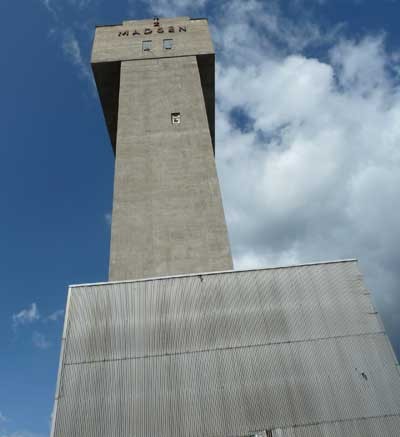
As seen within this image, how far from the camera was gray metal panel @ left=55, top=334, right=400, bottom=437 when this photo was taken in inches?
436

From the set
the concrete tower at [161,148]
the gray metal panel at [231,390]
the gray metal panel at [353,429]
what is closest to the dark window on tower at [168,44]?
the concrete tower at [161,148]

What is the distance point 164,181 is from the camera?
20109 mm

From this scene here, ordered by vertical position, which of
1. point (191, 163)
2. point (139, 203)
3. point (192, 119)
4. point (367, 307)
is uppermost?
point (192, 119)

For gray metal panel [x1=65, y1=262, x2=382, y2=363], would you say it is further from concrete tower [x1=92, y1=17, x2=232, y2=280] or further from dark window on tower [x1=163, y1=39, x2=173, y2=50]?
dark window on tower [x1=163, y1=39, x2=173, y2=50]

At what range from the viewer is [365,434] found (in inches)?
424

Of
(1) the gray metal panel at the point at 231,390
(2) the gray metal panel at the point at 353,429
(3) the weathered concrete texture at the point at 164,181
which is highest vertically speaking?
(3) the weathered concrete texture at the point at 164,181

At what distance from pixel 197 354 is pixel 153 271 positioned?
5.78m

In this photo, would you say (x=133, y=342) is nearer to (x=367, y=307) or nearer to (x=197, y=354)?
(x=197, y=354)

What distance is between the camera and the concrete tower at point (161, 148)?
1777cm

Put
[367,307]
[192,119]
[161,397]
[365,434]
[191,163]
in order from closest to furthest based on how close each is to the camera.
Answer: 1. [365,434]
2. [161,397]
3. [367,307]
4. [191,163]
5. [192,119]

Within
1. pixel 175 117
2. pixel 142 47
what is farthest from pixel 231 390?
pixel 142 47

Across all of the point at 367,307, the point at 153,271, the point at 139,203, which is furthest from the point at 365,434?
the point at 139,203

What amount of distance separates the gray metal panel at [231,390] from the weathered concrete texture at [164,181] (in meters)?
5.60

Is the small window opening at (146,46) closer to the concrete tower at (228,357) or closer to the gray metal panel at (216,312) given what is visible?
the concrete tower at (228,357)
